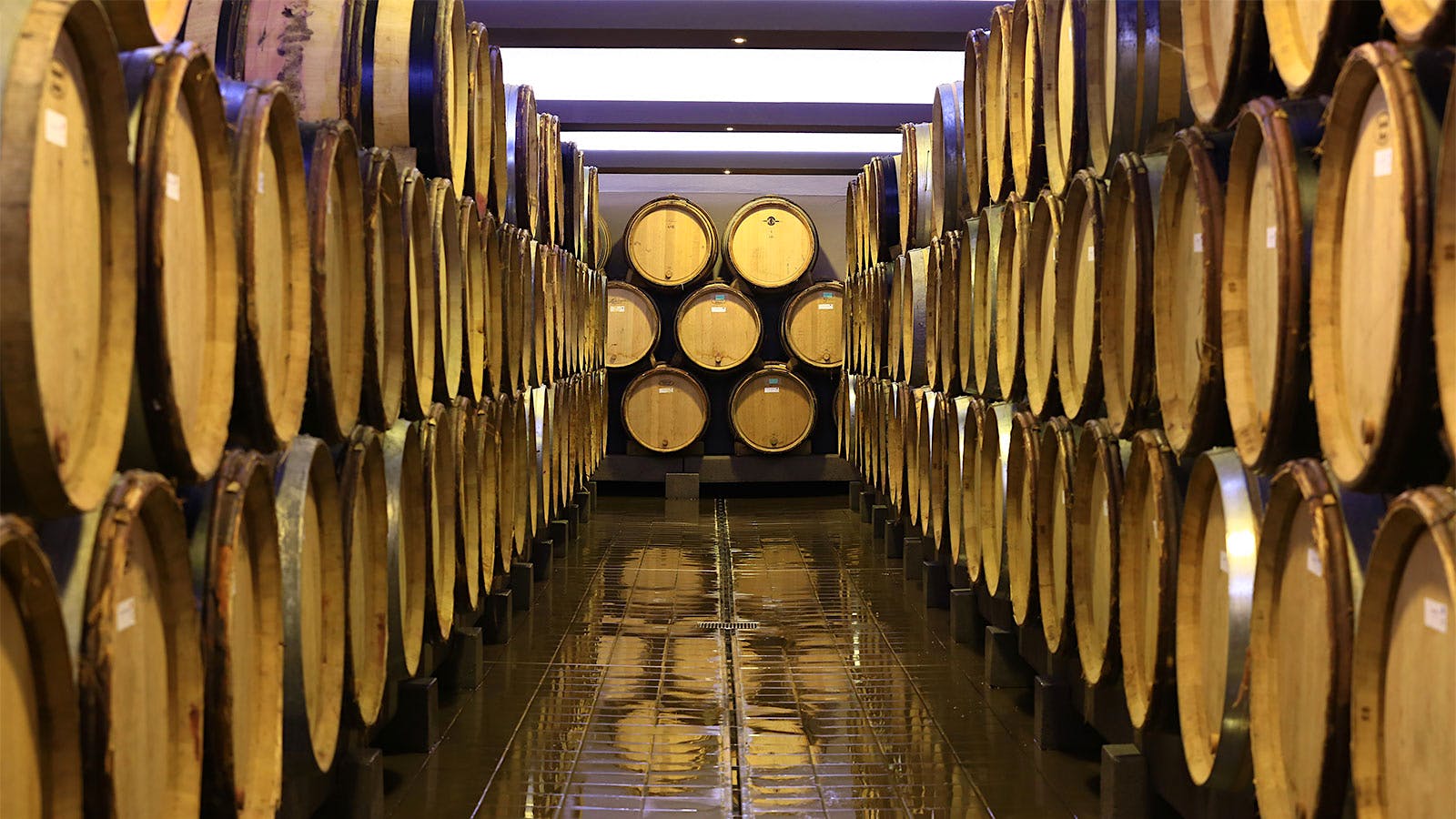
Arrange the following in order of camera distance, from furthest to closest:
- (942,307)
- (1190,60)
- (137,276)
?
(942,307), (1190,60), (137,276)

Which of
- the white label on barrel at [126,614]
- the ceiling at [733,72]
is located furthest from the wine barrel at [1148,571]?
the ceiling at [733,72]

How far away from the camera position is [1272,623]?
2619mm

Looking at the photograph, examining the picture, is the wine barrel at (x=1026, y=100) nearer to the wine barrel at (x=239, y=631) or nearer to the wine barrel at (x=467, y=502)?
the wine barrel at (x=467, y=502)

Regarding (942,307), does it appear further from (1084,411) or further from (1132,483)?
(1132,483)

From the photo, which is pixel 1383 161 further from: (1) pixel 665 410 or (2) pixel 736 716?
(1) pixel 665 410

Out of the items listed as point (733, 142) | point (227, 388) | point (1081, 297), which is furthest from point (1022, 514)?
point (733, 142)

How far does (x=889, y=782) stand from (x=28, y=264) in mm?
3075

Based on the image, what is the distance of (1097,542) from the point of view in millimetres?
3848


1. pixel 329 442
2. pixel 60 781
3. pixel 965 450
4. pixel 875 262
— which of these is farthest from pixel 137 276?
pixel 875 262

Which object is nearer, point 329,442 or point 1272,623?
point 1272,623

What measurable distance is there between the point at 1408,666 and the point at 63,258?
200cm

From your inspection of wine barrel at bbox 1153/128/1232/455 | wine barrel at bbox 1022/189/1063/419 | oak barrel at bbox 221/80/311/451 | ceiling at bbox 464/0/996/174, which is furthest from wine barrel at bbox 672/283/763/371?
oak barrel at bbox 221/80/311/451

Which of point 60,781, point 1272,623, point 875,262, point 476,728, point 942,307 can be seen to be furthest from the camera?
point 875,262

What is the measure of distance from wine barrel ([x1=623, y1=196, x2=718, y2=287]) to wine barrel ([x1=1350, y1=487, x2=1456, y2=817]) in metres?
10.9
